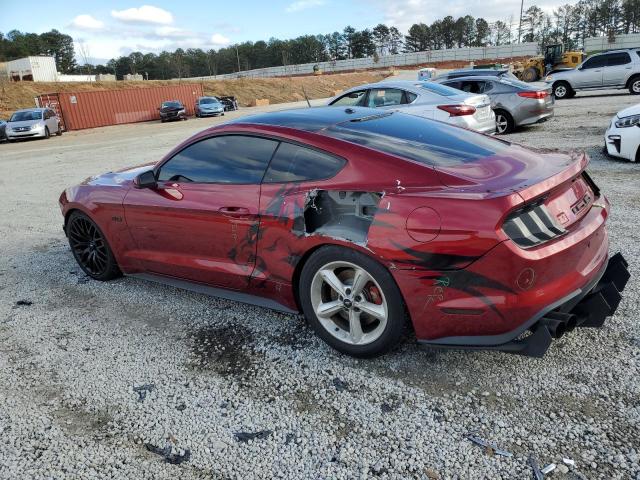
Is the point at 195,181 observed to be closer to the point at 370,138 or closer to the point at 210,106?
the point at 370,138

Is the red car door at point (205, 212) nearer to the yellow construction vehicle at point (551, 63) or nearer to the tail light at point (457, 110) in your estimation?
the tail light at point (457, 110)

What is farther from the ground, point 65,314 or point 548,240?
point 548,240

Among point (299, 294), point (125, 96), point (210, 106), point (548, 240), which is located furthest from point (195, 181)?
point (125, 96)

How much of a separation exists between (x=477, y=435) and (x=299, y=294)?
135cm

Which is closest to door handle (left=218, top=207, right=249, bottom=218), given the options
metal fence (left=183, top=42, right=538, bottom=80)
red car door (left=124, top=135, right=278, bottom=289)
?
red car door (left=124, top=135, right=278, bottom=289)

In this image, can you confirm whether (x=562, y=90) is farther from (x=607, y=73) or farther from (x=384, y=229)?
(x=384, y=229)

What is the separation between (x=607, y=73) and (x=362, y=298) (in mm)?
21884

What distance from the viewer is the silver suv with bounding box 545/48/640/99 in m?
19.9

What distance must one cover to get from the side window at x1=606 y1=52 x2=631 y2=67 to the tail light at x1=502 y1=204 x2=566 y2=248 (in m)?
21.4

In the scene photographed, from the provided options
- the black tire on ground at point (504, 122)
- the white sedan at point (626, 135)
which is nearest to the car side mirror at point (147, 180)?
the white sedan at point (626, 135)

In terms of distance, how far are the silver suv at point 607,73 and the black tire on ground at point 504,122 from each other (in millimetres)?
10801

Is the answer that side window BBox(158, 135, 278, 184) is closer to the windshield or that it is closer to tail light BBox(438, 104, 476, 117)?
tail light BBox(438, 104, 476, 117)

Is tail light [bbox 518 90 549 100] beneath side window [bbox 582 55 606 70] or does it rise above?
beneath

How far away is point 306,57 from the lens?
136 m
